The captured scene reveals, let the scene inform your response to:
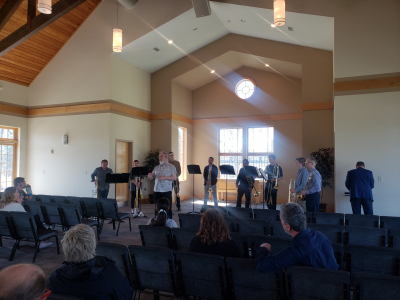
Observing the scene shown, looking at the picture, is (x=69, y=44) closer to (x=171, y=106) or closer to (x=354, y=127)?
(x=171, y=106)

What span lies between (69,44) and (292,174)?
9.02 metres

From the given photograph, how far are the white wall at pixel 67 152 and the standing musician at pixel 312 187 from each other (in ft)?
19.8

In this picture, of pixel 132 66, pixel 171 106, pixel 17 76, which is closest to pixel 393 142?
pixel 171 106

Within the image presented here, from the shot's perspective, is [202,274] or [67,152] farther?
[67,152]

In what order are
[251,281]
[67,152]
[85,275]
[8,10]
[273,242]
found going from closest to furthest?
1. [85,275]
2. [251,281]
3. [273,242]
4. [8,10]
5. [67,152]

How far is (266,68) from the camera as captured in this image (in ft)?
35.4

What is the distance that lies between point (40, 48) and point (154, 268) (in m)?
9.40

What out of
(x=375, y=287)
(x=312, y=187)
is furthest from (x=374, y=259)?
(x=312, y=187)

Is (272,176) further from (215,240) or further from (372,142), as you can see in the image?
(215,240)

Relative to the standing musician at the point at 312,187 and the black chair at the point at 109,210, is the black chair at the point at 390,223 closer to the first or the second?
the standing musician at the point at 312,187

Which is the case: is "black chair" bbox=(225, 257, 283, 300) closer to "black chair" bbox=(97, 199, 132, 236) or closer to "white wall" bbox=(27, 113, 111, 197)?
"black chair" bbox=(97, 199, 132, 236)

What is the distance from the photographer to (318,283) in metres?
1.94

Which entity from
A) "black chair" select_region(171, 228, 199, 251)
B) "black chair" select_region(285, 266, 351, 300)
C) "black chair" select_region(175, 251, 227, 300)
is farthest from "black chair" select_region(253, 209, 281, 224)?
"black chair" select_region(285, 266, 351, 300)

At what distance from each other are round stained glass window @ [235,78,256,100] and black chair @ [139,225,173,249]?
29.3 ft
